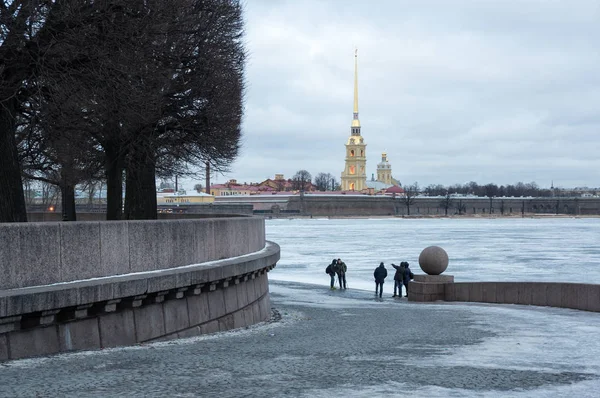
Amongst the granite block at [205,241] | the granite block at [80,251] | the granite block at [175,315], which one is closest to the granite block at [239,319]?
the granite block at [205,241]

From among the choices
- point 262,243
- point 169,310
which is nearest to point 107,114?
point 262,243

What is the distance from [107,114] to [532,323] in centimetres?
1085

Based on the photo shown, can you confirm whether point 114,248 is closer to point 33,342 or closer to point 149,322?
point 149,322

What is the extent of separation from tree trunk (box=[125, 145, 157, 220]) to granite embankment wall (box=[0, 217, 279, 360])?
9.09 meters

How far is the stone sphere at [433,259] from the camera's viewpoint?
24.9 metres

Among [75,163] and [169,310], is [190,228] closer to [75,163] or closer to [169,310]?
[169,310]

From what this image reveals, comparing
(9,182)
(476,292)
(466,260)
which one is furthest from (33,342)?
(466,260)

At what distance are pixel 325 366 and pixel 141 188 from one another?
15763 mm

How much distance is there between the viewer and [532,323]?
18.0 metres

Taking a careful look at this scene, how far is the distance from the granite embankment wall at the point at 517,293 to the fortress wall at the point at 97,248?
30.1ft

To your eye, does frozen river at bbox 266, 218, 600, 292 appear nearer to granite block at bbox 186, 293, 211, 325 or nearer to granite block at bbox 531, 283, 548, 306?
granite block at bbox 531, 283, 548, 306

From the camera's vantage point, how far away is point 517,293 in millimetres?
24047

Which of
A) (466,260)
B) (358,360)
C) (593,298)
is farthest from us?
(466,260)

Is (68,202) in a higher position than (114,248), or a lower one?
higher
